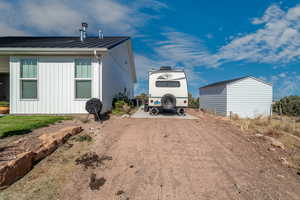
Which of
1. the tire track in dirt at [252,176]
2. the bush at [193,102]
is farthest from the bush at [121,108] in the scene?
the bush at [193,102]

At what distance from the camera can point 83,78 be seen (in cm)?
723

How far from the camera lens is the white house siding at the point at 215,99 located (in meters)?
13.1

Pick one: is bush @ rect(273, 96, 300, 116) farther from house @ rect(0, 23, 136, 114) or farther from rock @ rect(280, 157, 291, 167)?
house @ rect(0, 23, 136, 114)

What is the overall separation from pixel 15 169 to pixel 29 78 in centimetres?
656

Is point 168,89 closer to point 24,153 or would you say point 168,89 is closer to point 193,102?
point 24,153

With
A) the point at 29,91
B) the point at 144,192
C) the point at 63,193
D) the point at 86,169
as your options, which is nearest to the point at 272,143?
the point at 144,192

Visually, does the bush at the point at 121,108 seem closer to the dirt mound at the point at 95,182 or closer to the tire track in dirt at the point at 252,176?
the tire track in dirt at the point at 252,176

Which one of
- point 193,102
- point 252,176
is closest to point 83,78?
point 252,176

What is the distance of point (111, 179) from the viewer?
2.53 meters

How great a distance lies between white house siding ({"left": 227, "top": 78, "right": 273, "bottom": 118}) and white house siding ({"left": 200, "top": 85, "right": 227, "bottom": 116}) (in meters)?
0.58

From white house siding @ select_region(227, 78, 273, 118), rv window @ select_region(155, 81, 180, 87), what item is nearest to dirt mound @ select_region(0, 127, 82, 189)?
rv window @ select_region(155, 81, 180, 87)

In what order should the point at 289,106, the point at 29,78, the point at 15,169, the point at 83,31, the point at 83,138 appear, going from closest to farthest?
the point at 15,169
the point at 83,138
the point at 29,78
the point at 83,31
the point at 289,106

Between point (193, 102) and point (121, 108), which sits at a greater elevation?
point (193, 102)

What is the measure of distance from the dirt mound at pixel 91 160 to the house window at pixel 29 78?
6.13m
